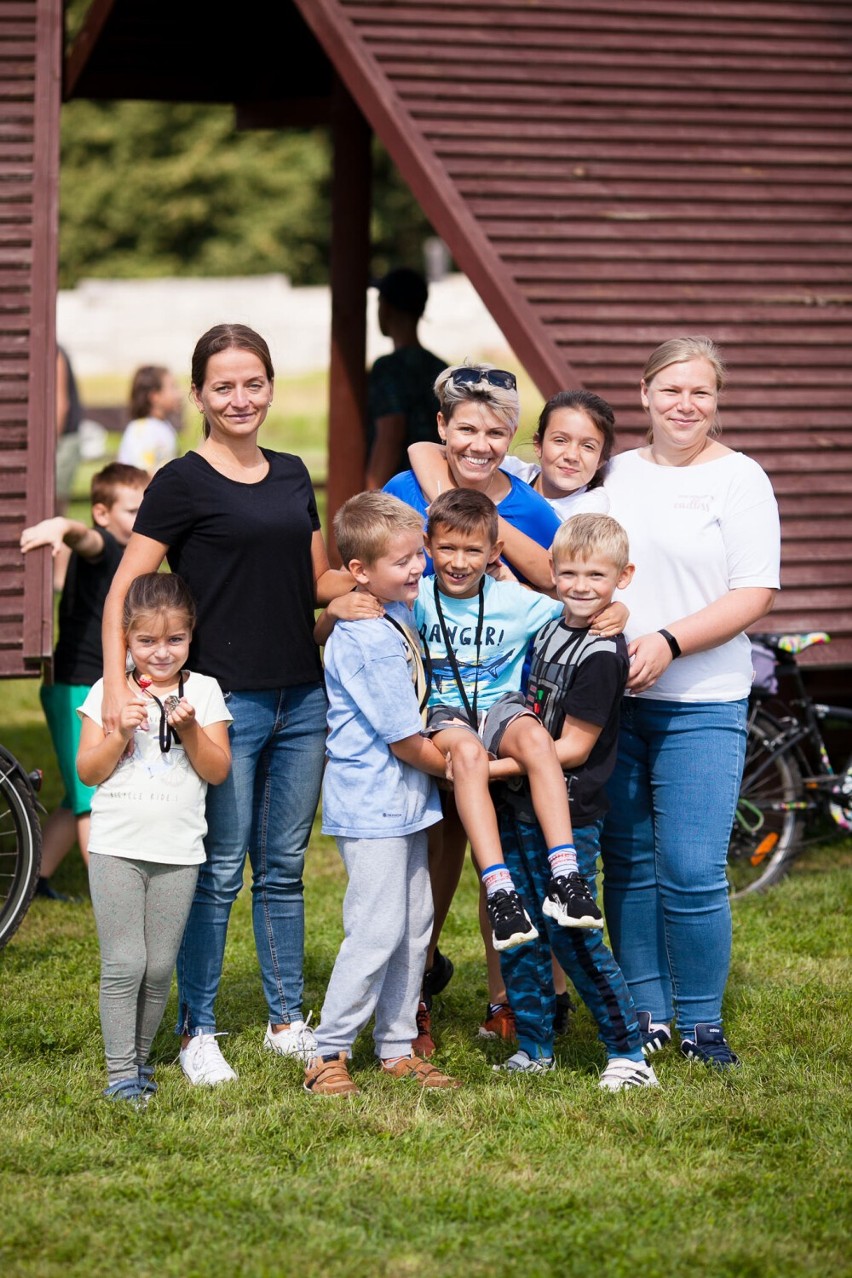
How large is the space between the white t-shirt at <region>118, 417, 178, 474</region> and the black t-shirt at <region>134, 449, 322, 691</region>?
14.4 feet

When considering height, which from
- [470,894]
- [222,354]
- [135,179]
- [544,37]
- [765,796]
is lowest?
[470,894]

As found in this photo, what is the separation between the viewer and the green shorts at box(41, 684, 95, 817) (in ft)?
21.4

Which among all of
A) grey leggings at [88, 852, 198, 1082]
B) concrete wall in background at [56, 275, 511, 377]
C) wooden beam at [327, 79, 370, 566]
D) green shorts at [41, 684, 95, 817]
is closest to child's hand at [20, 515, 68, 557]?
green shorts at [41, 684, 95, 817]

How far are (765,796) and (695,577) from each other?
2.67 meters

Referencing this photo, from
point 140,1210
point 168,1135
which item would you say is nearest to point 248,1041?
point 168,1135

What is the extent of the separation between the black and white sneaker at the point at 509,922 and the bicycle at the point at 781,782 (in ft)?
9.30

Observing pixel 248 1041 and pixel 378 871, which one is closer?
pixel 378 871

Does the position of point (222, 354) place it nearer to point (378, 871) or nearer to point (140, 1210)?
point (378, 871)

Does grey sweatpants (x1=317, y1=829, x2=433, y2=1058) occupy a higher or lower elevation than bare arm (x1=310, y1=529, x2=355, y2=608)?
lower

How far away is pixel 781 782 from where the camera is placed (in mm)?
7039

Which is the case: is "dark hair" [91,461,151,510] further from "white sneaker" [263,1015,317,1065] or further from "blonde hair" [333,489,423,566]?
"white sneaker" [263,1015,317,1065]

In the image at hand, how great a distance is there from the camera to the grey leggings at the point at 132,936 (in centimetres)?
434

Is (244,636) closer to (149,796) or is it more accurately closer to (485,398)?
(149,796)

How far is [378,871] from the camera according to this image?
4402mm
